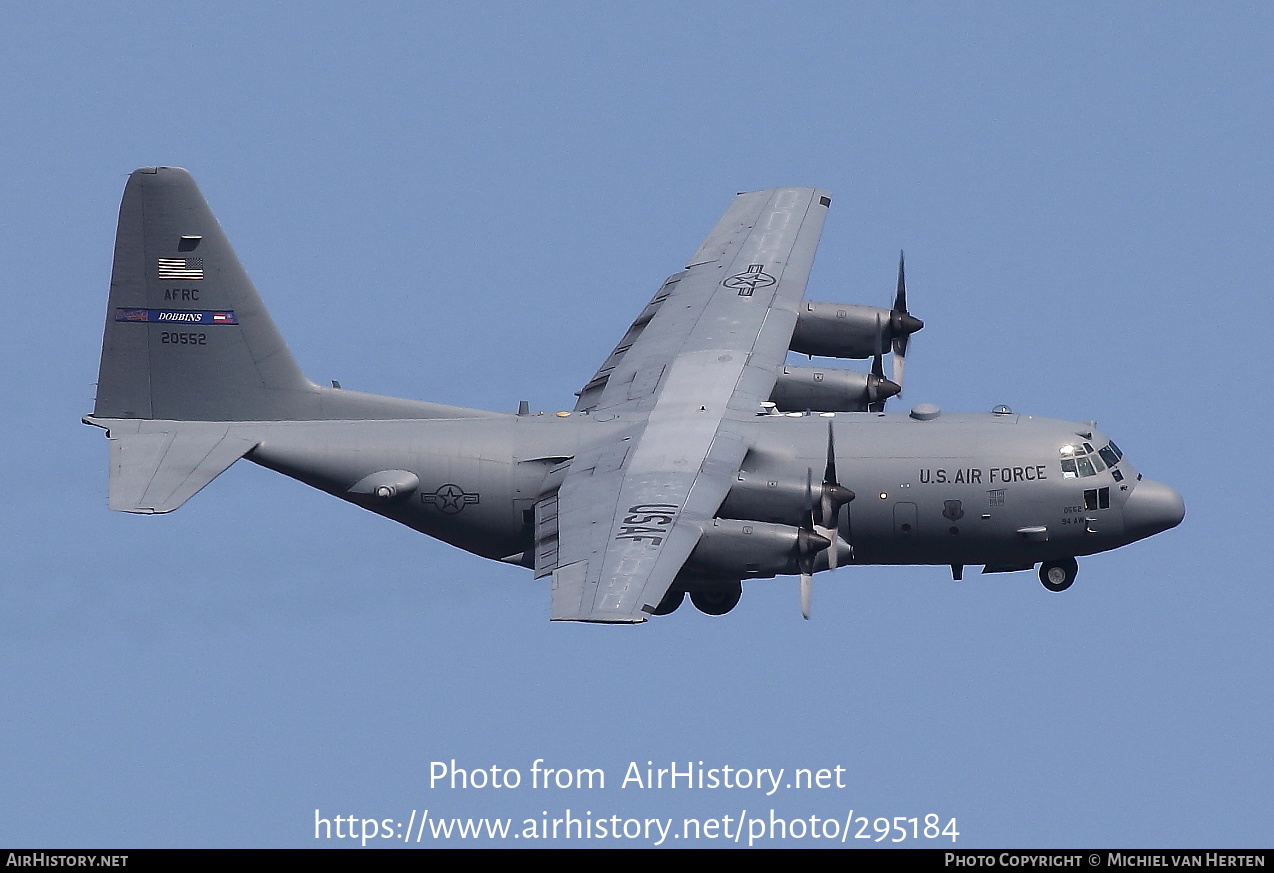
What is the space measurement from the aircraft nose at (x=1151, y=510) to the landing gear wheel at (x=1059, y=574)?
1.53m

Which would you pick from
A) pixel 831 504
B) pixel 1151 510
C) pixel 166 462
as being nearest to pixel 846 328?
pixel 1151 510

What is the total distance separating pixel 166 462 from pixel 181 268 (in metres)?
4.32

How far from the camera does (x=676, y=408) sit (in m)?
53.5

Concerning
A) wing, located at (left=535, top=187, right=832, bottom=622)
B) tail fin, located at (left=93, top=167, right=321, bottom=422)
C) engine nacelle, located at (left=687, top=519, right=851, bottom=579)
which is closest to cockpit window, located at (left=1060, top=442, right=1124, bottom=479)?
wing, located at (left=535, top=187, right=832, bottom=622)

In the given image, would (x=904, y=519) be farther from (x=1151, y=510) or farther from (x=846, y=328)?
(x=846, y=328)

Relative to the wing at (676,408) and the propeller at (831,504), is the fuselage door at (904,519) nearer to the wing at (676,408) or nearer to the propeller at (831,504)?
the propeller at (831,504)

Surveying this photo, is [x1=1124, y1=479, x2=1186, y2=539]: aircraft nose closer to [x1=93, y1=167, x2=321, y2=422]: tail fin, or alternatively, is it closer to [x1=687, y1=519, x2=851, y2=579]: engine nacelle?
[x1=687, y1=519, x2=851, y2=579]: engine nacelle

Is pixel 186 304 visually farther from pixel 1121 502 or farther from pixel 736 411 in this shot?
pixel 1121 502

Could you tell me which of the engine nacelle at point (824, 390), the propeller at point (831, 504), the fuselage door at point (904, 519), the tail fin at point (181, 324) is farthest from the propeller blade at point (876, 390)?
the tail fin at point (181, 324)

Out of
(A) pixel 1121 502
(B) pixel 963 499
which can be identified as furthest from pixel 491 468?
(A) pixel 1121 502

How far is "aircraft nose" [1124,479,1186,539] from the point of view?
53531 millimetres

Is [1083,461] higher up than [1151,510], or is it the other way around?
[1083,461]

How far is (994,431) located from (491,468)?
35.1ft

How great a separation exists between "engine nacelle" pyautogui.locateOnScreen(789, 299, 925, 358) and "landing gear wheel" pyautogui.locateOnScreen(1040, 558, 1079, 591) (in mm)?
6714
